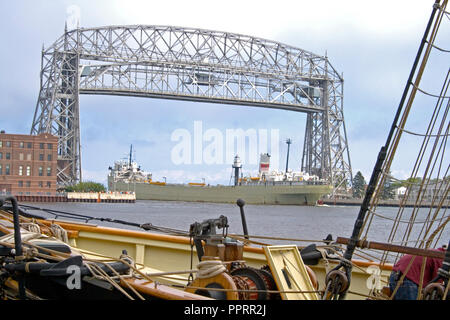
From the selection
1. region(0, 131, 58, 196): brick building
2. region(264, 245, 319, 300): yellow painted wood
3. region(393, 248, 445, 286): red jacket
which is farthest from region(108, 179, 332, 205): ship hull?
region(393, 248, 445, 286): red jacket

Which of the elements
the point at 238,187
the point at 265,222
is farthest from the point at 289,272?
the point at 238,187

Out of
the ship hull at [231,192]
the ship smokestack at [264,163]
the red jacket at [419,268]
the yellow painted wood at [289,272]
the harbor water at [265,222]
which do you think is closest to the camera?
the red jacket at [419,268]

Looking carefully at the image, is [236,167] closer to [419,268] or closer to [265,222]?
[265,222]

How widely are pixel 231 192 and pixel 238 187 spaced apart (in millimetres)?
1311

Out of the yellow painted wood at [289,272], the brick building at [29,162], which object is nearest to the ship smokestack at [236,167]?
the brick building at [29,162]

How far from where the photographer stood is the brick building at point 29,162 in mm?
60938

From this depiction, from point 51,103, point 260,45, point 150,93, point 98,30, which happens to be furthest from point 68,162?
point 260,45

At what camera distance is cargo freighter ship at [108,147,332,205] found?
74.9 m

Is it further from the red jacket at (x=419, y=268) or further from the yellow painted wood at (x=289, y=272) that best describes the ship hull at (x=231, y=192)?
the red jacket at (x=419, y=268)

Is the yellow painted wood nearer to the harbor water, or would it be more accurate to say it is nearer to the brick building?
the harbor water

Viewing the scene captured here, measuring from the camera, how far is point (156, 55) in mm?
73250

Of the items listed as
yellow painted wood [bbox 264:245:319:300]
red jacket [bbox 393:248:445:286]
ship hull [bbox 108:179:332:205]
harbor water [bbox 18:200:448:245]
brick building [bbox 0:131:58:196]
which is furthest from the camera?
ship hull [bbox 108:179:332:205]

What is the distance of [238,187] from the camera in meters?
77.8

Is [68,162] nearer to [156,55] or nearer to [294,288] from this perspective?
[156,55]
